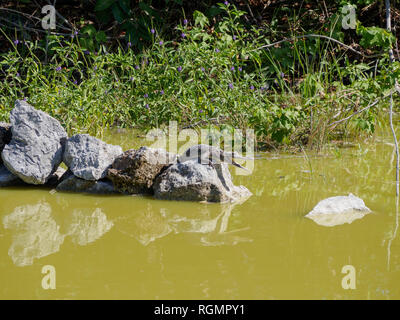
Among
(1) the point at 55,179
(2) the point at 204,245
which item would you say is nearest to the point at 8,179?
(1) the point at 55,179

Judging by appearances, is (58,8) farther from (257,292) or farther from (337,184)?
(257,292)

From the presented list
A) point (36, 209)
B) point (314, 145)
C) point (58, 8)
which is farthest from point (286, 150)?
point (58, 8)

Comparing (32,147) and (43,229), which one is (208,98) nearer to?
(32,147)

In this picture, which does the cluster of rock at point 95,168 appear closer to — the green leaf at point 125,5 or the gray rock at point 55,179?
the gray rock at point 55,179

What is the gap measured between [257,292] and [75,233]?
1.22m

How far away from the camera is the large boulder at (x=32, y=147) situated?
13.4ft

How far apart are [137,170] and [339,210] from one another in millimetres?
1313

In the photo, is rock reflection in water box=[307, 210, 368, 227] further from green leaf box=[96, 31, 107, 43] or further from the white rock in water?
green leaf box=[96, 31, 107, 43]

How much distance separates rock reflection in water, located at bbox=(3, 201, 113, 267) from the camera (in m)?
2.94

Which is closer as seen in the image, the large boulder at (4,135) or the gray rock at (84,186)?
the gray rock at (84,186)

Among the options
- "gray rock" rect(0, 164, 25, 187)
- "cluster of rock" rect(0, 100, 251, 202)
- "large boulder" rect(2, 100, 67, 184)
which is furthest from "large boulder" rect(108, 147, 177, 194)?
"gray rock" rect(0, 164, 25, 187)

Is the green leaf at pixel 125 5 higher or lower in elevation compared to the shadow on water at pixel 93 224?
higher

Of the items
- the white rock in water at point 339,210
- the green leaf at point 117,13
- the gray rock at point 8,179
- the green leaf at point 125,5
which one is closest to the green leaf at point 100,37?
the green leaf at point 117,13

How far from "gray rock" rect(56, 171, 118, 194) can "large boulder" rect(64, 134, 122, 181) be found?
0.05m
